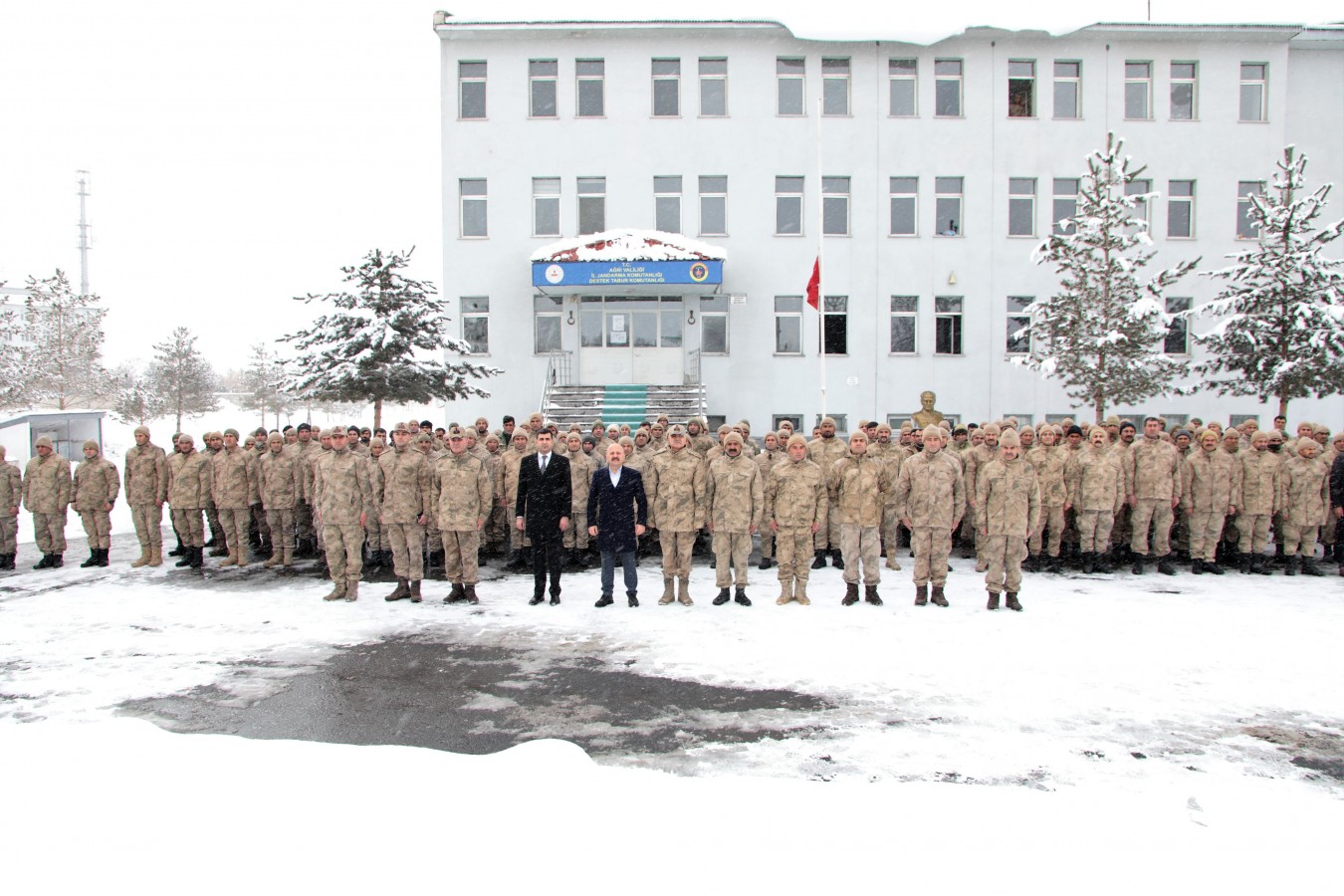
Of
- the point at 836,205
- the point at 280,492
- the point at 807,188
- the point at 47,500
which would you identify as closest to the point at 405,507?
the point at 280,492

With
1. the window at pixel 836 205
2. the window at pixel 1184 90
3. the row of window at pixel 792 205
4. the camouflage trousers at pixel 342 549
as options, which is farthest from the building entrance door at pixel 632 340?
the window at pixel 1184 90

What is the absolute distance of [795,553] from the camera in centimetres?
909

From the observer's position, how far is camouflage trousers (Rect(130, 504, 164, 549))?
11531 millimetres

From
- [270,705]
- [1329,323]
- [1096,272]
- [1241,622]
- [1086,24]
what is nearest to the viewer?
[270,705]

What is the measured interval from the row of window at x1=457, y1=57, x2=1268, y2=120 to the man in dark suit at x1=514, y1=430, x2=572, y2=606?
61.9ft

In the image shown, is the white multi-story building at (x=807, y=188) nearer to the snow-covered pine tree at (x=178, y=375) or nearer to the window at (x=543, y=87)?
the window at (x=543, y=87)

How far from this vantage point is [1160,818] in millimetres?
4070

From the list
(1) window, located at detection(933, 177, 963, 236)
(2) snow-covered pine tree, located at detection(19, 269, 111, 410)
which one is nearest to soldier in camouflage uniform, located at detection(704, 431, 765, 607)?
(1) window, located at detection(933, 177, 963, 236)

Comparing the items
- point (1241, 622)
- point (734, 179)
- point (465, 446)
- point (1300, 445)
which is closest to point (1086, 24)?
point (734, 179)

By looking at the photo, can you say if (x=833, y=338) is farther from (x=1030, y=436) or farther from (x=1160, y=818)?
(x=1160, y=818)

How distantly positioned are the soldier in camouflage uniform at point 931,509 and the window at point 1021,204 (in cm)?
1907

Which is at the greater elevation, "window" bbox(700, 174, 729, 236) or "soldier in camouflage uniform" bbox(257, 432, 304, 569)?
"window" bbox(700, 174, 729, 236)

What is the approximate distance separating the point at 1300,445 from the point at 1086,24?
1918cm

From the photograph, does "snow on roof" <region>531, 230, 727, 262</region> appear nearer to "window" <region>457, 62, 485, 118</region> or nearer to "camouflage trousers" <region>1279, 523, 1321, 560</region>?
"window" <region>457, 62, 485, 118</region>
